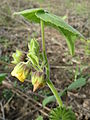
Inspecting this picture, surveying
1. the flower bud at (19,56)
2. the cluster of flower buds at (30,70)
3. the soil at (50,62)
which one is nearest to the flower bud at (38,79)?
the cluster of flower buds at (30,70)

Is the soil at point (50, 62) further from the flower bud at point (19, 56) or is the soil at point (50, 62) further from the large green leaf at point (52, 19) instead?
the large green leaf at point (52, 19)

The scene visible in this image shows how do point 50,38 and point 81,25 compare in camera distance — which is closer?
point 50,38

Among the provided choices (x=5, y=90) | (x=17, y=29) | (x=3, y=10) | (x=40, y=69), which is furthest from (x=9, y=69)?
(x=3, y=10)

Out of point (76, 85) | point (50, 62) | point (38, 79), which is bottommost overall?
point (50, 62)

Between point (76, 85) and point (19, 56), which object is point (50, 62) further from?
point (19, 56)

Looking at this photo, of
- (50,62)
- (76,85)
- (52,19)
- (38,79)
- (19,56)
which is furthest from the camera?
(50,62)

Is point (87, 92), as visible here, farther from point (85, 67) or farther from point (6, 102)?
point (6, 102)

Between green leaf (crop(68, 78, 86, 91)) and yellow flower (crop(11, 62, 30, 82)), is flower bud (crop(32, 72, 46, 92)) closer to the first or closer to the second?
yellow flower (crop(11, 62, 30, 82))

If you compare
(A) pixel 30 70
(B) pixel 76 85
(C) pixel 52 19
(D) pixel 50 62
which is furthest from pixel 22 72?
(D) pixel 50 62
